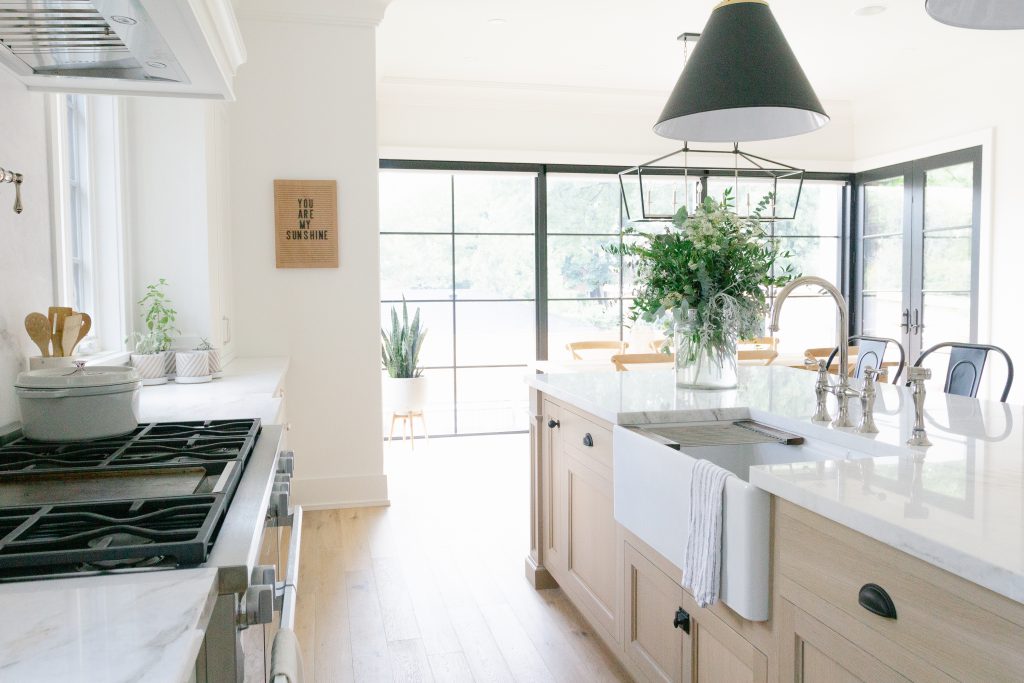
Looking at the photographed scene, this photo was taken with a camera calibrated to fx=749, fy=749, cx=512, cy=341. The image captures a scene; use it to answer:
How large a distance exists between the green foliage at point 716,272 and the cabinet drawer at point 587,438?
1.52ft

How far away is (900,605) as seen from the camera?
1029 millimetres

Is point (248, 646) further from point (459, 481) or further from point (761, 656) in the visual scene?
point (459, 481)

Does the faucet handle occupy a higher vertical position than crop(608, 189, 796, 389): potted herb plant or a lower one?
lower

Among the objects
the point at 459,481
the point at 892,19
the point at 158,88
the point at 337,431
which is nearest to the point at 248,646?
the point at 158,88

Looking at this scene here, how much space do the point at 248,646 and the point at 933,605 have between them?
888 mm

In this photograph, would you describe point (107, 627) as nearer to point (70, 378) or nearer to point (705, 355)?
point (70, 378)

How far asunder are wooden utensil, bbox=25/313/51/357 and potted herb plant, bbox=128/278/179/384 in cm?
100

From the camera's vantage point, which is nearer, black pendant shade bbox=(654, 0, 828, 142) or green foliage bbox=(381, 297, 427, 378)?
black pendant shade bbox=(654, 0, 828, 142)

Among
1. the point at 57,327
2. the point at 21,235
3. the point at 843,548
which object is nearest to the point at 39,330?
the point at 57,327

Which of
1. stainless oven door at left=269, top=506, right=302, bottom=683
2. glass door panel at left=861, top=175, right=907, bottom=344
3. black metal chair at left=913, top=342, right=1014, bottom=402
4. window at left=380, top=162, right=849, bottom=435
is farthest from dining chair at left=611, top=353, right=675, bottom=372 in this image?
stainless oven door at left=269, top=506, right=302, bottom=683

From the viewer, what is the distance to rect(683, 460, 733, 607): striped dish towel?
148 cm

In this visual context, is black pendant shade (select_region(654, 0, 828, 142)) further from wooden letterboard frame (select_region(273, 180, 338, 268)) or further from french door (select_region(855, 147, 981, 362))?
french door (select_region(855, 147, 981, 362))

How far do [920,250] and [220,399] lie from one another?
5718 mm

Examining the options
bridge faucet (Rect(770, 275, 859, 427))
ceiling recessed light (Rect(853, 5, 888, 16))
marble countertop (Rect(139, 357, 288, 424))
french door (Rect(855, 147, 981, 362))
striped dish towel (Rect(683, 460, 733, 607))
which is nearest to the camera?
striped dish towel (Rect(683, 460, 733, 607))
